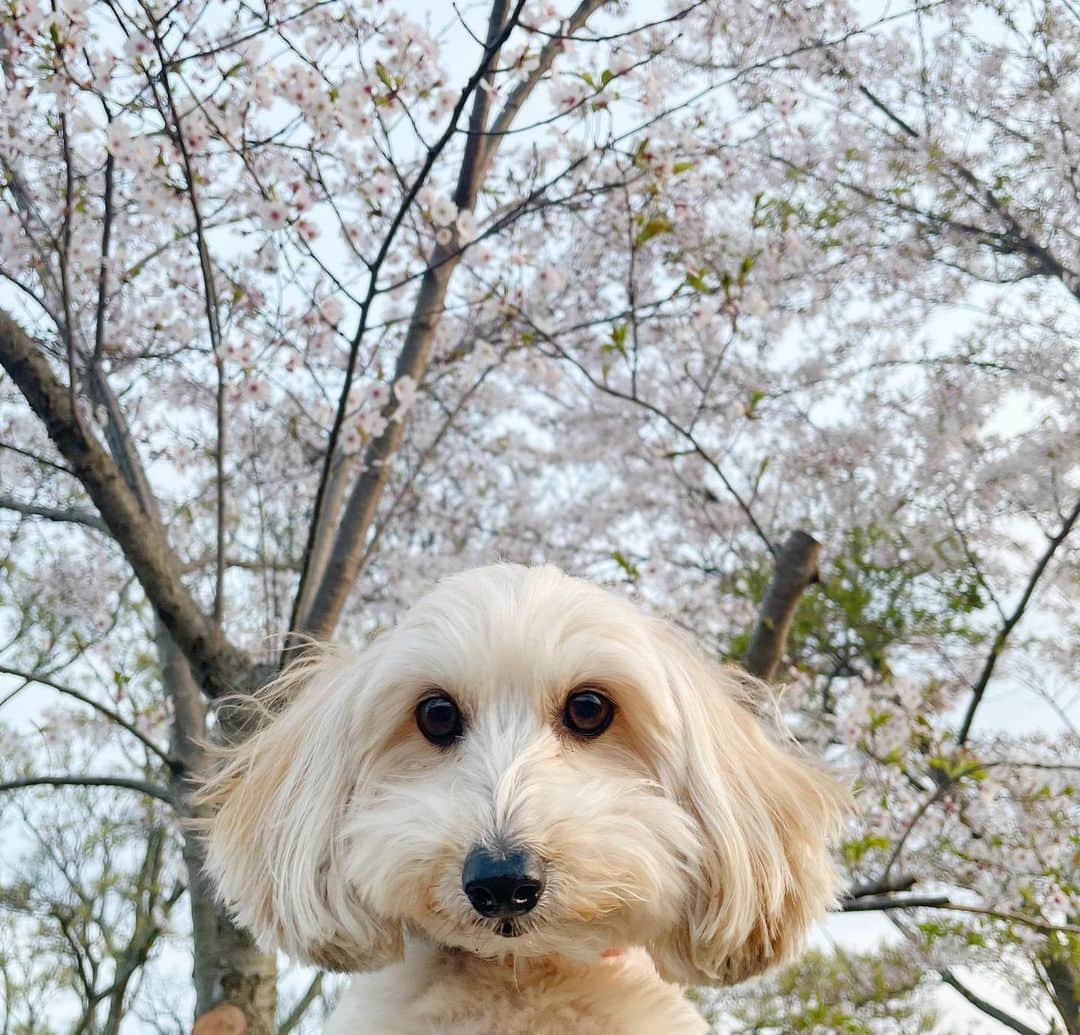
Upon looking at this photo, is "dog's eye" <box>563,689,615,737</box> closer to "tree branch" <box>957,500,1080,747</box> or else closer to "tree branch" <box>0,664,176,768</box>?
"tree branch" <box>0,664,176,768</box>

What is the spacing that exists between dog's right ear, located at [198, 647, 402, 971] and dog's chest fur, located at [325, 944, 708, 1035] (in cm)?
9

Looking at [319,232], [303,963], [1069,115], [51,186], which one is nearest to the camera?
[303,963]

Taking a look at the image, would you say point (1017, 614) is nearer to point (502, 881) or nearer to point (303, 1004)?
point (502, 881)

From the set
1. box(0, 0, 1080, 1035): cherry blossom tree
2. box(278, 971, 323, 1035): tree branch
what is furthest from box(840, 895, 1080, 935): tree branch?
box(278, 971, 323, 1035): tree branch

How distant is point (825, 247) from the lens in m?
8.55

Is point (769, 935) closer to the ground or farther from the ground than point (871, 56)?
closer to the ground

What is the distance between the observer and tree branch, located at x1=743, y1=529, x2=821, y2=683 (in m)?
4.03

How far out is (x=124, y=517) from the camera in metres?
3.89

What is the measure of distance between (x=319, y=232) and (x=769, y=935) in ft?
12.7

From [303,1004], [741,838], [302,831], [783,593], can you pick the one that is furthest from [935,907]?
[303,1004]

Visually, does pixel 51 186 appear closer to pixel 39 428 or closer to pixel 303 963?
pixel 39 428

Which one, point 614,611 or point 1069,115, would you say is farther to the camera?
point 1069,115

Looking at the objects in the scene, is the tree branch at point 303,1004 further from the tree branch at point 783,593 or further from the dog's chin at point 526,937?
the dog's chin at point 526,937

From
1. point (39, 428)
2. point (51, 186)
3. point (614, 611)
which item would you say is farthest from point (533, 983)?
point (39, 428)
